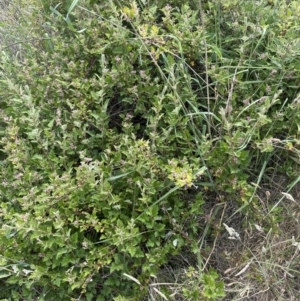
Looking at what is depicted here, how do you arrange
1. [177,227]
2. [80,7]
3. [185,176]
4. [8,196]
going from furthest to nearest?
[80,7] < [8,196] < [177,227] < [185,176]

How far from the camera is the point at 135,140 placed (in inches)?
76.2

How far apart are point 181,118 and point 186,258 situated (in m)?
0.58

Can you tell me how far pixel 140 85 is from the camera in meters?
1.97

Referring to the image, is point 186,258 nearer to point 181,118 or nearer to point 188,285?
point 188,285

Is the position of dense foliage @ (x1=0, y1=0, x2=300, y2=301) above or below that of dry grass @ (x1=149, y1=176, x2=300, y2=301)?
above

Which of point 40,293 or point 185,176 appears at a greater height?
point 185,176

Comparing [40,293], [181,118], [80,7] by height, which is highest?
[80,7]

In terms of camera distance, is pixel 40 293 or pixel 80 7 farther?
pixel 80 7

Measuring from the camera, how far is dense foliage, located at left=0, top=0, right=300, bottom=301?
1.72 m

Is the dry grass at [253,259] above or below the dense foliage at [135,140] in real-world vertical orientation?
below

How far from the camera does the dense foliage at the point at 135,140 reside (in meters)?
1.72

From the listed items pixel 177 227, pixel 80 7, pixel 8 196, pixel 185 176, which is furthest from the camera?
pixel 80 7

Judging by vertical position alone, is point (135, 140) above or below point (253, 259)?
above

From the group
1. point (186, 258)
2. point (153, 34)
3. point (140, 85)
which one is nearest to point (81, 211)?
point (186, 258)
